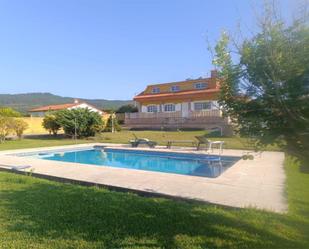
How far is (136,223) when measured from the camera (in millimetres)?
4652

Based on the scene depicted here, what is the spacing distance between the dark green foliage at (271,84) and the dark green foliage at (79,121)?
23.1m

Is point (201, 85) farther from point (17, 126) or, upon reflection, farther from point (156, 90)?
point (17, 126)

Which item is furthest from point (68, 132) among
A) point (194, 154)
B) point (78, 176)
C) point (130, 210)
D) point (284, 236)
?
point (284, 236)

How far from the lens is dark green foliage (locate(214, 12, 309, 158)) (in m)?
3.15

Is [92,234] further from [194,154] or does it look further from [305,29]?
[194,154]

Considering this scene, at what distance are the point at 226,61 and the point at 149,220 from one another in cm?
294

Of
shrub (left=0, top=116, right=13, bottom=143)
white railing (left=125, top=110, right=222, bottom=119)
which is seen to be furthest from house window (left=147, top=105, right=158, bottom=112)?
shrub (left=0, top=116, right=13, bottom=143)

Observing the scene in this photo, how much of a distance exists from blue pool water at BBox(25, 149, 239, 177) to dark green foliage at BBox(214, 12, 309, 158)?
24.8 feet

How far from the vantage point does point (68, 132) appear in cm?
2628

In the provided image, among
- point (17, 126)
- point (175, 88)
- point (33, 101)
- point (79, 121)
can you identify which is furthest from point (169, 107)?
point (33, 101)

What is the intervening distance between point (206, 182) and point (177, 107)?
2932 cm

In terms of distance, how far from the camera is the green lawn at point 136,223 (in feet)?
12.9

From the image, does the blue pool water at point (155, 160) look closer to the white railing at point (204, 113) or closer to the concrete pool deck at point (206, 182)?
the concrete pool deck at point (206, 182)

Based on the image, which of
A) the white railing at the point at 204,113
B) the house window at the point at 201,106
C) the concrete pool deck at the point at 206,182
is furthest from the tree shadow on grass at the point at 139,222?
the house window at the point at 201,106
